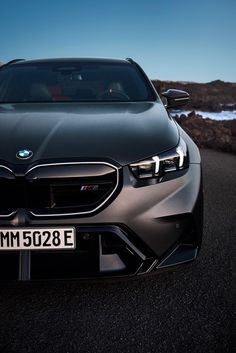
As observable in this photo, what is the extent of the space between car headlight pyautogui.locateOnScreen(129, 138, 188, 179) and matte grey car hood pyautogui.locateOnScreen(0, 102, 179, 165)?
0.03 m

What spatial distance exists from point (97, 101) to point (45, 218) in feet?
4.92

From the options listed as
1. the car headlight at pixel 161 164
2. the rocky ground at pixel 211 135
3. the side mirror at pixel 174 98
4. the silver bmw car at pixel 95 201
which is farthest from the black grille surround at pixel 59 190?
the rocky ground at pixel 211 135

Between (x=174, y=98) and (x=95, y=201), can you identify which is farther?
(x=174, y=98)

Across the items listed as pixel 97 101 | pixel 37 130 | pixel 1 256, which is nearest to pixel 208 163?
pixel 97 101

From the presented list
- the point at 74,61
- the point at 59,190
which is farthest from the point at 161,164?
the point at 74,61

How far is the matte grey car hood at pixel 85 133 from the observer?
2.11 metres

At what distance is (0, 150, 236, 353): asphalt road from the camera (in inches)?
73.8

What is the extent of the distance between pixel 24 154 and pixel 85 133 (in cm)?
39

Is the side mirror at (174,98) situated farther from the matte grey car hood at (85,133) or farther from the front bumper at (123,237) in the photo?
the front bumper at (123,237)

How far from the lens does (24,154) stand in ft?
6.84

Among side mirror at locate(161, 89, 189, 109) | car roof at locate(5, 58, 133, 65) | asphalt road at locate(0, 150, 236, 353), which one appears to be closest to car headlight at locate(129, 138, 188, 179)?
asphalt road at locate(0, 150, 236, 353)

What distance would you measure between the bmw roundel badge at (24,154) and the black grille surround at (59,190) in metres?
0.10

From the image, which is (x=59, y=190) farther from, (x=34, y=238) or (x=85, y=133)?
(x=85, y=133)

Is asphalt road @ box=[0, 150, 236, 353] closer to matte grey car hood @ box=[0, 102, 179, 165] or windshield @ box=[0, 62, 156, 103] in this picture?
Answer: matte grey car hood @ box=[0, 102, 179, 165]
